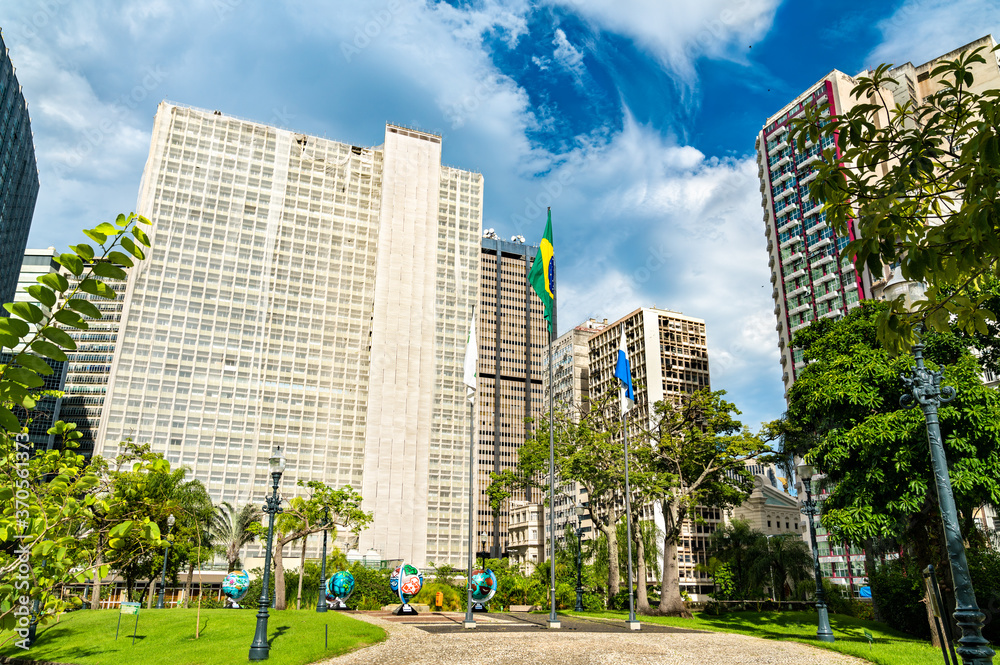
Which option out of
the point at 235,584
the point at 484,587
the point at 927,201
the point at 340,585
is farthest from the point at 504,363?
the point at 927,201

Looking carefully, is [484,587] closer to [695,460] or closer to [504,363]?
[695,460]

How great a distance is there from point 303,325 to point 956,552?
82.8 meters

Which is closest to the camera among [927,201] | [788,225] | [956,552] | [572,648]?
[927,201]

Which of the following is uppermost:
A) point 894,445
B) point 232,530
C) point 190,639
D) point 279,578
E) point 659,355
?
point 659,355

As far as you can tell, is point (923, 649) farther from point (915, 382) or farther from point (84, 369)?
point (84, 369)

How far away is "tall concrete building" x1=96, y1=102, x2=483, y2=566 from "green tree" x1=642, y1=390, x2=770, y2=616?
47.3 metres

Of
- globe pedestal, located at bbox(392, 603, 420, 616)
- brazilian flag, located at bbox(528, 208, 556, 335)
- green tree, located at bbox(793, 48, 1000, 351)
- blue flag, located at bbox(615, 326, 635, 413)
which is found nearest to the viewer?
green tree, located at bbox(793, 48, 1000, 351)

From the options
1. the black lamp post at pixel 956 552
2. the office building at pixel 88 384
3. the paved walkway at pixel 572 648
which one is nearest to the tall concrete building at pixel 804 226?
the paved walkway at pixel 572 648

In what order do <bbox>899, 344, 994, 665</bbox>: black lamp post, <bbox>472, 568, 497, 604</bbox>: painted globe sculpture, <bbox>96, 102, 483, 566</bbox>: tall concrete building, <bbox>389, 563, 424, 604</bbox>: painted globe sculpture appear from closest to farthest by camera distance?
<bbox>899, 344, 994, 665</bbox>: black lamp post, <bbox>389, 563, 424, 604</bbox>: painted globe sculpture, <bbox>472, 568, 497, 604</bbox>: painted globe sculpture, <bbox>96, 102, 483, 566</bbox>: tall concrete building

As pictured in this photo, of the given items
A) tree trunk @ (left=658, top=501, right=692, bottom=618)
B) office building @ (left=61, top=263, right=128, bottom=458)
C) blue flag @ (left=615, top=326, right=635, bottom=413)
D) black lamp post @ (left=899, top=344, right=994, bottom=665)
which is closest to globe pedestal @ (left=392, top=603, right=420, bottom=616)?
tree trunk @ (left=658, top=501, right=692, bottom=618)

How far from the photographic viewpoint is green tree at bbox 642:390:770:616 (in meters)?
37.4

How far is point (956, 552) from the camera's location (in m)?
9.21

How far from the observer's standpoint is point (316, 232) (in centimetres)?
8944

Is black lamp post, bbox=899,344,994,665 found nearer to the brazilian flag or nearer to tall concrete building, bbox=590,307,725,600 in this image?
the brazilian flag
